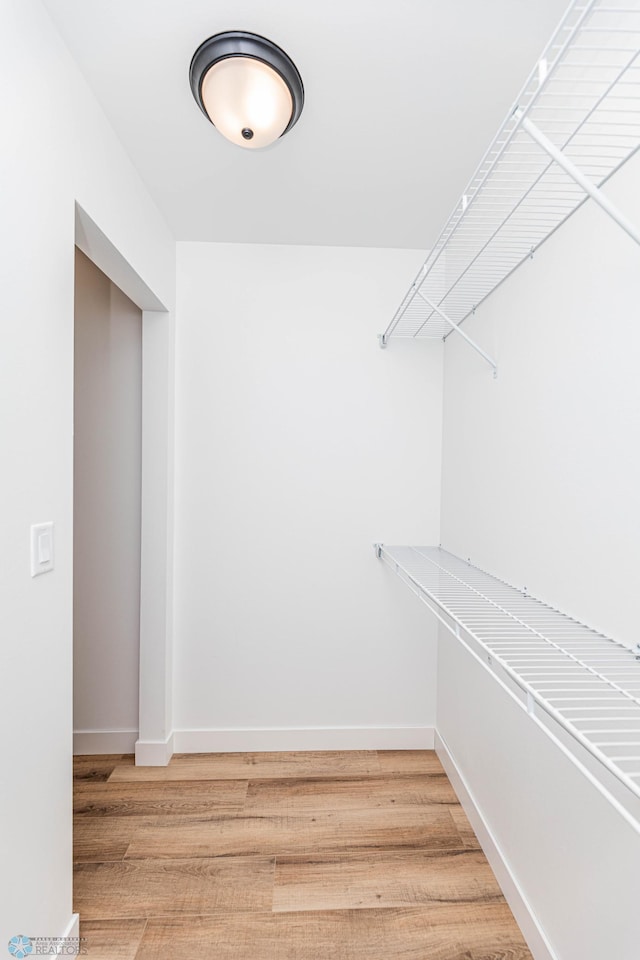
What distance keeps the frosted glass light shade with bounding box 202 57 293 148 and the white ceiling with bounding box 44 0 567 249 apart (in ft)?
0.25

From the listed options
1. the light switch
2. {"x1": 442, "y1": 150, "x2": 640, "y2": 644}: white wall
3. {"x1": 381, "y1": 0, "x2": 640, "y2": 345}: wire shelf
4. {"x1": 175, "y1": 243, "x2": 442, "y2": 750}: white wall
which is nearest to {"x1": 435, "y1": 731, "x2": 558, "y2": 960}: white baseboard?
{"x1": 175, "y1": 243, "x2": 442, "y2": 750}: white wall

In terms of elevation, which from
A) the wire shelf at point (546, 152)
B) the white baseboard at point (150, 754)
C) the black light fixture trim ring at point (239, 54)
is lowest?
the white baseboard at point (150, 754)

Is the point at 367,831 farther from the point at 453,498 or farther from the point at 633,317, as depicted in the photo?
the point at 633,317

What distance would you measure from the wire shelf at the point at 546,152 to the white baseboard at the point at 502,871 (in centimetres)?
178

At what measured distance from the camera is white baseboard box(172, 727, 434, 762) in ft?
7.68

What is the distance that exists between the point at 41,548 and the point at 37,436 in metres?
0.26

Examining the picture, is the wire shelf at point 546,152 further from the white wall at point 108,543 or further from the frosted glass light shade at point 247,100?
the white wall at point 108,543

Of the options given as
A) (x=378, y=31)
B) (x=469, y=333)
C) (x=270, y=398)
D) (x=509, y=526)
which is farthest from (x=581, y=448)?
(x=270, y=398)

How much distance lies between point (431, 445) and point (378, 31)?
1.54 m

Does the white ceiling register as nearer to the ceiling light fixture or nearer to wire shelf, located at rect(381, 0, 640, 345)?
the ceiling light fixture

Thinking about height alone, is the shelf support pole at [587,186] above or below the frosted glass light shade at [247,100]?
below

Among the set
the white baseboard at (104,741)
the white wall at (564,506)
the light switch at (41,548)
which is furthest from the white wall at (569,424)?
the white baseboard at (104,741)

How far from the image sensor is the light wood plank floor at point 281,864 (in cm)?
141

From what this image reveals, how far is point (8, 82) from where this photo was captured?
1.03 metres
